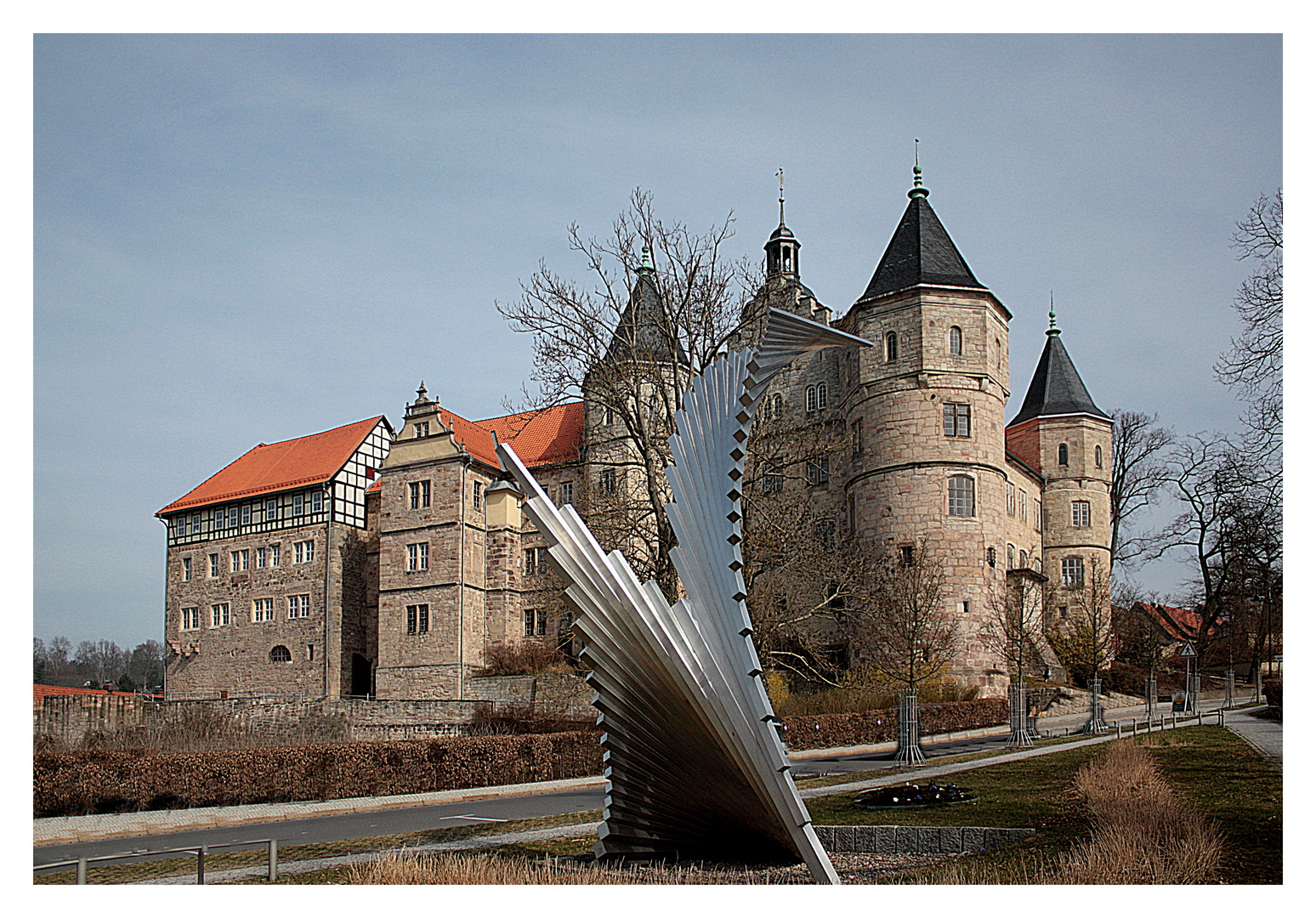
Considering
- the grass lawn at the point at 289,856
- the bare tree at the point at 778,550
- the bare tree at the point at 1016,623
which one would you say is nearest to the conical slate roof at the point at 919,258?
the bare tree at the point at 1016,623

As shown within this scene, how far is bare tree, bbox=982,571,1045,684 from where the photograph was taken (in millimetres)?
31453

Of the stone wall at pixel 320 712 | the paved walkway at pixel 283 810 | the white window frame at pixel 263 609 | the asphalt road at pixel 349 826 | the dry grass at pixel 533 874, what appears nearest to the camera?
the dry grass at pixel 533 874

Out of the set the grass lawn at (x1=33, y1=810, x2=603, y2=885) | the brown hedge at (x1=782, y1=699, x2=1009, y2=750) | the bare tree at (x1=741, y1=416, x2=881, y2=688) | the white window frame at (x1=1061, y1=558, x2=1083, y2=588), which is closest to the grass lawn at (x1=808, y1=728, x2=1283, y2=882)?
the grass lawn at (x1=33, y1=810, x2=603, y2=885)

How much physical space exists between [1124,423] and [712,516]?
44368 millimetres

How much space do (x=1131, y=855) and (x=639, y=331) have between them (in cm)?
1688

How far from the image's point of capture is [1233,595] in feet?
129

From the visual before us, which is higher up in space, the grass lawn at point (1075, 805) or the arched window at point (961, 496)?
the arched window at point (961, 496)

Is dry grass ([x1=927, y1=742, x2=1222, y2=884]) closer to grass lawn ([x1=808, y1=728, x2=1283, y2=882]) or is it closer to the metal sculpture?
grass lawn ([x1=808, y1=728, x2=1283, y2=882])

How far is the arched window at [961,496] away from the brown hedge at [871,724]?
7.76m

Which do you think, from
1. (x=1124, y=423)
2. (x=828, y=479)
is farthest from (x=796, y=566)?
(x=1124, y=423)

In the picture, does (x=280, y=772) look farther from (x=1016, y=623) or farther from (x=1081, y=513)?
(x=1081, y=513)

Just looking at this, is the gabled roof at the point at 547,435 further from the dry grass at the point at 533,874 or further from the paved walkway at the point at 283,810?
the dry grass at the point at 533,874

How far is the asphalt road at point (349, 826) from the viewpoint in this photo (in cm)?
1162

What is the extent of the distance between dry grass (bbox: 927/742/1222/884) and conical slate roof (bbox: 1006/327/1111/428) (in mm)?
36236
